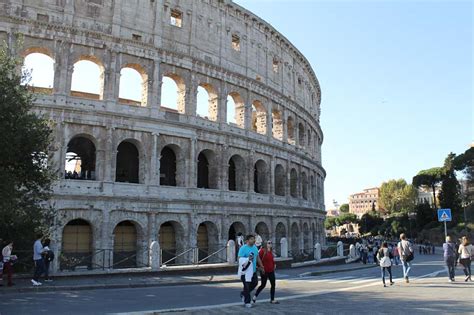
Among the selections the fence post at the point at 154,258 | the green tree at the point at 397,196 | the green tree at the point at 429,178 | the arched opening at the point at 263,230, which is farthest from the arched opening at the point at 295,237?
the green tree at the point at 397,196

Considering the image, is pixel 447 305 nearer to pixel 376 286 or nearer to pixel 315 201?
pixel 376 286

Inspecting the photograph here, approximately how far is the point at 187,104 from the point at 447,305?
1951cm

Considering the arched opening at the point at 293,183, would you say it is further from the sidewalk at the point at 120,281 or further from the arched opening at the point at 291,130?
the sidewalk at the point at 120,281

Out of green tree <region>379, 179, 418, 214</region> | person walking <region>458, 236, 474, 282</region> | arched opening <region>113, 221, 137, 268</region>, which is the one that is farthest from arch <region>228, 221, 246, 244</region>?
green tree <region>379, 179, 418, 214</region>

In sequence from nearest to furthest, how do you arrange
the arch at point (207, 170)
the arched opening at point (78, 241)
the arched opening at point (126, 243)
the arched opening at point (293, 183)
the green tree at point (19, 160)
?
the green tree at point (19, 160), the arched opening at point (78, 241), the arched opening at point (126, 243), the arch at point (207, 170), the arched opening at point (293, 183)

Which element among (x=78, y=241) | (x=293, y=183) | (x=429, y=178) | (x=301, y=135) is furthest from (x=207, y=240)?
(x=429, y=178)

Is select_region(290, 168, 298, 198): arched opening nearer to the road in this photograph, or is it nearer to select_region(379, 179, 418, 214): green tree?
the road

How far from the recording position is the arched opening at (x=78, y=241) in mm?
21562

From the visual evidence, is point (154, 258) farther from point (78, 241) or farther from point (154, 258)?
point (78, 241)

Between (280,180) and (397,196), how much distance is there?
84.5 metres

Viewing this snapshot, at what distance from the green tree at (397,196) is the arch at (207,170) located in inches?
3277

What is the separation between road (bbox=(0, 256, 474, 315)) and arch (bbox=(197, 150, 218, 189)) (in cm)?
1344

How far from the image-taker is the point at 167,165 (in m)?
26.7

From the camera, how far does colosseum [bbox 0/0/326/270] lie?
2200cm
